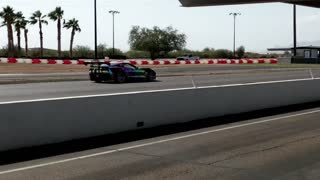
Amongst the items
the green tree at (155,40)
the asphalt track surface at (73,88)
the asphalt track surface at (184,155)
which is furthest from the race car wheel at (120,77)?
the green tree at (155,40)

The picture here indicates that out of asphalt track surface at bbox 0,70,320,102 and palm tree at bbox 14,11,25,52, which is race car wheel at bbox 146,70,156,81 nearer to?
asphalt track surface at bbox 0,70,320,102

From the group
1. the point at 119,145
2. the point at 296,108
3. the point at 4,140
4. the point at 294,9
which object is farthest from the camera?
A: the point at 294,9

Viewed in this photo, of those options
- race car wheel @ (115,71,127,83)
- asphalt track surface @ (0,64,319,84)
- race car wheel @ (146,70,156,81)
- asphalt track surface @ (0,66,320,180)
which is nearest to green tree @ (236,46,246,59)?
asphalt track surface @ (0,64,319,84)

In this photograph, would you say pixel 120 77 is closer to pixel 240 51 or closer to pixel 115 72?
pixel 115 72

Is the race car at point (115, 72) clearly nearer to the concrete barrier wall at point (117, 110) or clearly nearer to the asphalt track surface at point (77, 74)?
the asphalt track surface at point (77, 74)

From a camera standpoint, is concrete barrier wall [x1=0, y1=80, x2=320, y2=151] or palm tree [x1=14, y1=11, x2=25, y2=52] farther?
palm tree [x1=14, y1=11, x2=25, y2=52]

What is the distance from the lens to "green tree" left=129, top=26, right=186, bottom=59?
127m

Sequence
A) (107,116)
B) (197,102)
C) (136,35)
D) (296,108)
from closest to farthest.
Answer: (107,116) < (197,102) < (296,108) < (136,35)

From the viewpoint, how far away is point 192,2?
24219 mm

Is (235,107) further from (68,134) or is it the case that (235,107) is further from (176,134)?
(68,134)

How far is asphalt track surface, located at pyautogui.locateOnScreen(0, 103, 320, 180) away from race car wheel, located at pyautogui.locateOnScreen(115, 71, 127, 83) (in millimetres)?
19899

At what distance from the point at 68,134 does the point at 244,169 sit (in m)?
4.26

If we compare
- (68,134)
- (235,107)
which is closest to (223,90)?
(235,107)

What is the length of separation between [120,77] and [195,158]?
2386 cm
